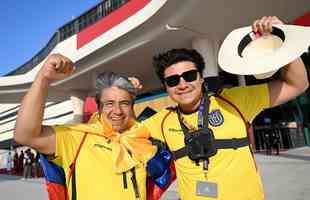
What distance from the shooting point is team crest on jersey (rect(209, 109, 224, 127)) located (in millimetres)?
1980

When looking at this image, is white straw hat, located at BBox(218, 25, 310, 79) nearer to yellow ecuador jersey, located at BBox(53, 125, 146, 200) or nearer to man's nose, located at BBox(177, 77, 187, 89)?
man's nose, located at BBox(177, 77, 187, 89)

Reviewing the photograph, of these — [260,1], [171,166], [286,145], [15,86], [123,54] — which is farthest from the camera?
[15,86]

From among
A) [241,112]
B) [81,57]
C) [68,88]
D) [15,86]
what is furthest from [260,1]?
[15,86]

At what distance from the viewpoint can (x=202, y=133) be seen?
1925mm

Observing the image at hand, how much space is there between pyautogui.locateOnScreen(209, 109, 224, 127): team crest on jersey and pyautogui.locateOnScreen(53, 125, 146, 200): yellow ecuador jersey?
57cm

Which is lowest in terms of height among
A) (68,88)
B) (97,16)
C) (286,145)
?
(286,145)

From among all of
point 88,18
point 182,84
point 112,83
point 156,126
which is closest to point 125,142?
point 156,126

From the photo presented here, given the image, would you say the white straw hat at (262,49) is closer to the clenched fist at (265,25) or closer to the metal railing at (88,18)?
the clenched fist at (265,25)

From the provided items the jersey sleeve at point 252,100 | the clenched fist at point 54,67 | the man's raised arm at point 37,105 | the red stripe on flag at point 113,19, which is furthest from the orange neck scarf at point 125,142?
the red stripe on flag at point 113,19

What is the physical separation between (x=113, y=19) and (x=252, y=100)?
1600cm

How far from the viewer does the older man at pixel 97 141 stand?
1725 millimetres

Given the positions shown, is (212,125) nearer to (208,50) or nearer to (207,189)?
(207,189)

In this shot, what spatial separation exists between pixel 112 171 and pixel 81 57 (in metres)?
16.8

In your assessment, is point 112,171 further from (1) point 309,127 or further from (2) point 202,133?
(1) point 309,127
